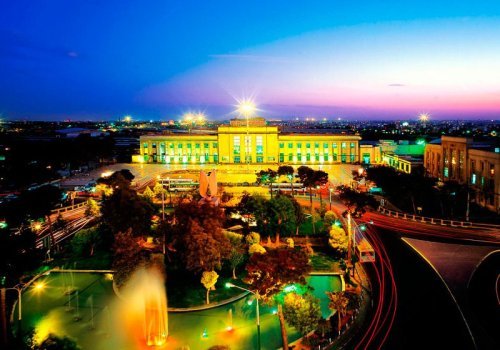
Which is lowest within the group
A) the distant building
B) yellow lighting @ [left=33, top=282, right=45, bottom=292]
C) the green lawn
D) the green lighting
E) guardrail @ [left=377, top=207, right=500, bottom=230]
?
the green lawn

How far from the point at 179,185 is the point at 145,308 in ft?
133

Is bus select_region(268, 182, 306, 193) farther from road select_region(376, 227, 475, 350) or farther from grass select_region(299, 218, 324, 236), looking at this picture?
road select_region(376, 227, 475, 350)

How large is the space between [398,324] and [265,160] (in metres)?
73.6

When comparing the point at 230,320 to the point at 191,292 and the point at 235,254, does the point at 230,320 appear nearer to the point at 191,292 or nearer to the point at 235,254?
the point at 191,292

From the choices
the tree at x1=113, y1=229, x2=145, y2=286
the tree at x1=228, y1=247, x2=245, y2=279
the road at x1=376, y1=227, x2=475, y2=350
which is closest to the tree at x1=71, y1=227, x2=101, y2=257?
the tree at x1=113, y1=229, x2=145, y2=286

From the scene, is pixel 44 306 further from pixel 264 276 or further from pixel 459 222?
pixel 459 222

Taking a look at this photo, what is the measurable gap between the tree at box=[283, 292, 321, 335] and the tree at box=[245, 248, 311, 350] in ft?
1.36

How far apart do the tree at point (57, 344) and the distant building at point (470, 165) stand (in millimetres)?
43441

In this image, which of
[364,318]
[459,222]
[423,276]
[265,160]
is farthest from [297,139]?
[364,318]

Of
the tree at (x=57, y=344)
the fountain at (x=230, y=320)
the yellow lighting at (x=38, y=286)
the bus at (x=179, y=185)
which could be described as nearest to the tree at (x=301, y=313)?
the fountain at (x=230, y=320)

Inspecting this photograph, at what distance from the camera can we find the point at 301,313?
781 inches

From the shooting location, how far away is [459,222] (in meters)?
40.6

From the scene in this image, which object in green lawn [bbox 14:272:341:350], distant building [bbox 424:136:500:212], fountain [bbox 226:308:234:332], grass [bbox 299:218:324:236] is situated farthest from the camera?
distant building [bbox 424:136:500:212]

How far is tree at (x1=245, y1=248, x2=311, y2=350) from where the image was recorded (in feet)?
64.8
